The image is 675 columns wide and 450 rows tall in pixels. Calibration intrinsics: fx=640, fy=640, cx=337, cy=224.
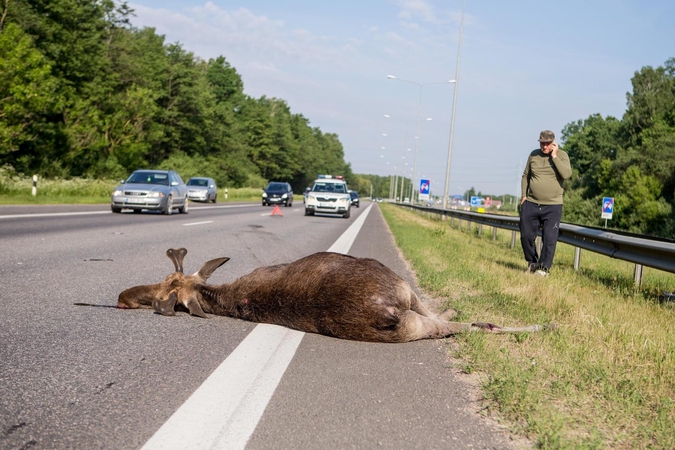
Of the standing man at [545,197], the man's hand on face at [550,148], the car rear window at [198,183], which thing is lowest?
the car rear window at [198,183]

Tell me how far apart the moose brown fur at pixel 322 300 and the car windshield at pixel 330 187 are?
80.0ft

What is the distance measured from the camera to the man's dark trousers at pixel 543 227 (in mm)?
8945

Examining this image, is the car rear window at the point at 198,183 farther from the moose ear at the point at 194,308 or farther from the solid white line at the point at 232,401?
the solid white line at the point at 232,401

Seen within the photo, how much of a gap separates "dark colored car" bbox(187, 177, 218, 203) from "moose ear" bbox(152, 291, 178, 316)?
38.2 meters

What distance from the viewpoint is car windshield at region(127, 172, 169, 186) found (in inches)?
920

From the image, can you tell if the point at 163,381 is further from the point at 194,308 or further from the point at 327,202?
the point at 327,202

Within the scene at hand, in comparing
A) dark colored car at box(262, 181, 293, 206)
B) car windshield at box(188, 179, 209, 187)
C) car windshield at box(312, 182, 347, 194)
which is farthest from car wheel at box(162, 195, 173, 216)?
car windshield at box(188, 179, 209, 187)

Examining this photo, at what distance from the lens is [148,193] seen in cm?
2216

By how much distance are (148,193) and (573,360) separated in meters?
19.8

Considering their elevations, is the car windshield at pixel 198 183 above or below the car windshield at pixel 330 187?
below

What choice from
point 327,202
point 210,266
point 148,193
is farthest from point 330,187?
point 210,266

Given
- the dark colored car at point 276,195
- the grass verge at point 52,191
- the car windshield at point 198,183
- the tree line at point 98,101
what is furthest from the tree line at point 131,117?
the dark colored car at point 276,195

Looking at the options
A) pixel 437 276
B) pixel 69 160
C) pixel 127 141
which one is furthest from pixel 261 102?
pixel 437 276

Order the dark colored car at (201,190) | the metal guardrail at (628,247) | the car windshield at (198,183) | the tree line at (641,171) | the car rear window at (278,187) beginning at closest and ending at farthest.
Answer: the metal guardrail at (628,247), the dark colored car at (201,190), the car windshield at (198,183), the car rear window at (278,187), the tree line at (641,171)
